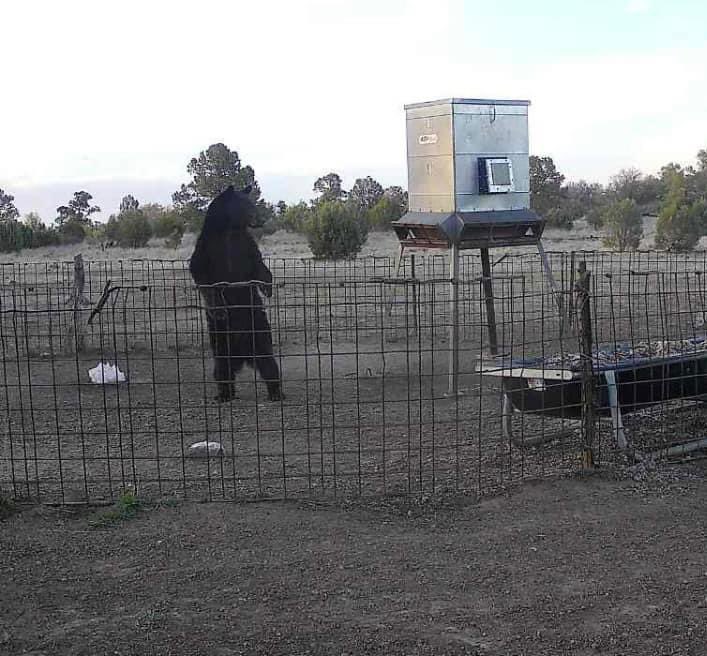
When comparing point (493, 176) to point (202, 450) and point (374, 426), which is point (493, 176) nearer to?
point (374, 426)

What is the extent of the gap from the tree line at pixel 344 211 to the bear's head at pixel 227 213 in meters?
9.40

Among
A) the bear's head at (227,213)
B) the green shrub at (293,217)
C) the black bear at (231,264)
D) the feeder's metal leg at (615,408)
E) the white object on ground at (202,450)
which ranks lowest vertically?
the white object on ground at (202,450)

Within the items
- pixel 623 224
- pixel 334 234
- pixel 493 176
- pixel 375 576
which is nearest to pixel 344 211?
pixel 334 234

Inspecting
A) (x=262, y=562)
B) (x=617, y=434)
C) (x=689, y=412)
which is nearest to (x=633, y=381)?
(x=617, y=434)

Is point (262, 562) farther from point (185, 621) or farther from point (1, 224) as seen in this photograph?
point (1, 224)

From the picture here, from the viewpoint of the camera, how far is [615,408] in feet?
24.5

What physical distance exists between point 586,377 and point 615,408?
1.30ft

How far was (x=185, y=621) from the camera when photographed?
4.91m

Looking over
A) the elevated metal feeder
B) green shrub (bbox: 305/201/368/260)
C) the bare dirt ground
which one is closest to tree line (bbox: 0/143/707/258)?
green shrub (bbox: 305/201/368/260)

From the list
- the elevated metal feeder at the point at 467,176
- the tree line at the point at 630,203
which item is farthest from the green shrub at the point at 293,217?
the elevated metal feeder at the point at 467,176

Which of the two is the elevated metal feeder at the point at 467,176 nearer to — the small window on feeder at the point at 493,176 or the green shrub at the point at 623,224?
the small window on feeder at the point at 493,176

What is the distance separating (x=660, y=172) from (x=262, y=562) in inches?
2084

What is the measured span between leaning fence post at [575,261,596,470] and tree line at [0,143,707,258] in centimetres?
1371

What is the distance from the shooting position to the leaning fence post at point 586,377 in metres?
7.26
